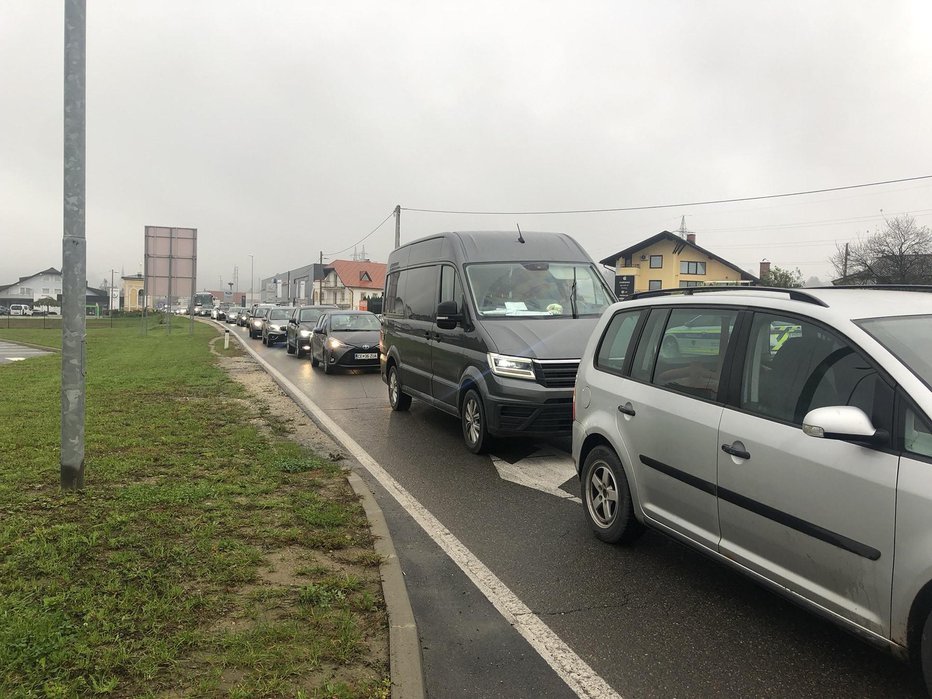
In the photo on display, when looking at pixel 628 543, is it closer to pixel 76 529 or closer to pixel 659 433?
pixel 659 433

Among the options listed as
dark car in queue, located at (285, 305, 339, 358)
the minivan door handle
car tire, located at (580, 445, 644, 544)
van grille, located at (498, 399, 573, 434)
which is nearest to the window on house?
dark car in queue, located at (285, 305, 339, 358)

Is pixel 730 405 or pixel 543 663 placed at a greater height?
pixel 730 405

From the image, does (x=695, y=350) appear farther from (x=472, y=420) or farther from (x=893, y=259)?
(x=893, y=259)

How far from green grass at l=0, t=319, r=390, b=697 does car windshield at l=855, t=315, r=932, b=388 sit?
2.49 m

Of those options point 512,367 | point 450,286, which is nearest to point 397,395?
point 450,286

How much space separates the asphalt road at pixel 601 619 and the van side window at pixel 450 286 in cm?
284

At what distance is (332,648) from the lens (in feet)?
10.3

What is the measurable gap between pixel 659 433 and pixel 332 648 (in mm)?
2071

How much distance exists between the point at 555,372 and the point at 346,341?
9.88 meters

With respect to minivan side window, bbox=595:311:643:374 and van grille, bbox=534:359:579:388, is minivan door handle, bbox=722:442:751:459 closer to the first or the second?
minivan side window, bbox=595:311:643:374

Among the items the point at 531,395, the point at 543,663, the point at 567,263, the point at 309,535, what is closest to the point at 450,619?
the point at 543,663

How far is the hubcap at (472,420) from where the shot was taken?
24.3ft

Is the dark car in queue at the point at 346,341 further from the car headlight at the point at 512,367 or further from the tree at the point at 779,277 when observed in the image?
the tree at the point at 779,277

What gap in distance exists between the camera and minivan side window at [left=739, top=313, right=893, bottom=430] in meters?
2.85
